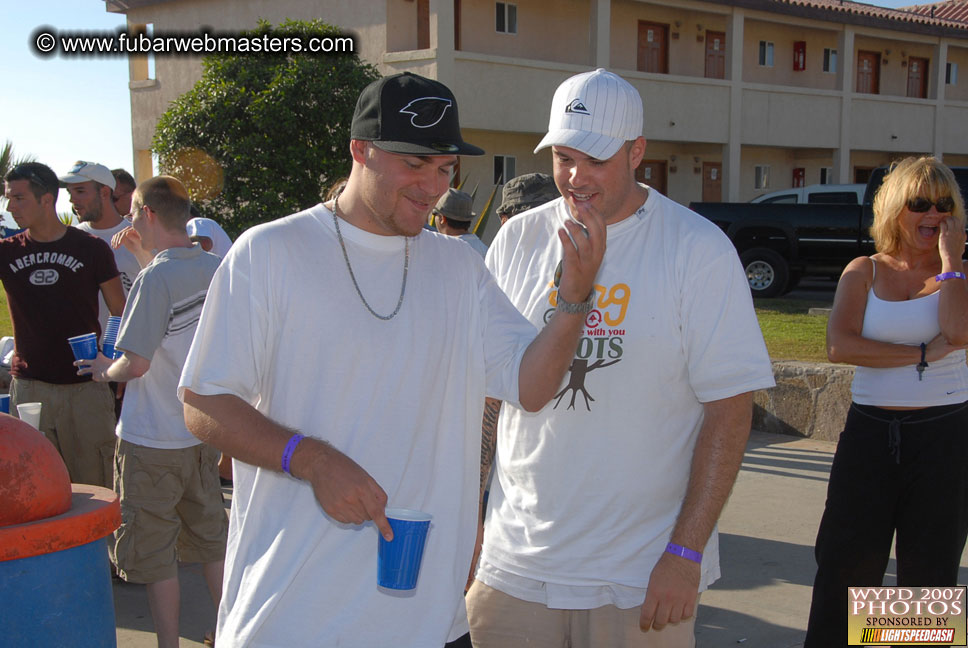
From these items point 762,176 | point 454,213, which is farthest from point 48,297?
point 762,176

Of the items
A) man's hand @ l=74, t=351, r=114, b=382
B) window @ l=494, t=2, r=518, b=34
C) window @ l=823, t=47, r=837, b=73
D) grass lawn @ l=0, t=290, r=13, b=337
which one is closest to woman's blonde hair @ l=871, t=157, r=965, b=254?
man's hand @ l=74, t=351, r=114, b=382

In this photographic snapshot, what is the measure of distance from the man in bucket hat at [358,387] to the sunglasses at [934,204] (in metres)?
2.23

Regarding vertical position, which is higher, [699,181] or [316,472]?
[699,181]

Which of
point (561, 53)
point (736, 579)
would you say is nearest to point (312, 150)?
point (561, 53)

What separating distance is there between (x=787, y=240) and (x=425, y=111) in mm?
15724

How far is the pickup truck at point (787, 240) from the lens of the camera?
16.6 m

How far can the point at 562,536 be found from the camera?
2590 mm

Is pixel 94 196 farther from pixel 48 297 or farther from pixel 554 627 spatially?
pixel 554 627

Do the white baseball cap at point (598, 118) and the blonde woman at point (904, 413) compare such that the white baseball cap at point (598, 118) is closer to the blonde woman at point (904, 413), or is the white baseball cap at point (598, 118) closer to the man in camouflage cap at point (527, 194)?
the blonde woman at point (904, 413)

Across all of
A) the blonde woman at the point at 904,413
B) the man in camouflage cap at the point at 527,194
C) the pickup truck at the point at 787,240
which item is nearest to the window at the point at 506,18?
the pickup truck at the point at 787,240

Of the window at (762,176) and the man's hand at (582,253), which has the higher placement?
the window at (762,176)

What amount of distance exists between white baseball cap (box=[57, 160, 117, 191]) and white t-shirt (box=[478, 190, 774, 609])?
490 cm

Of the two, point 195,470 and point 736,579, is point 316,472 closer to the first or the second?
point 195,470

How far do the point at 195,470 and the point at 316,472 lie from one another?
2.73 metres
